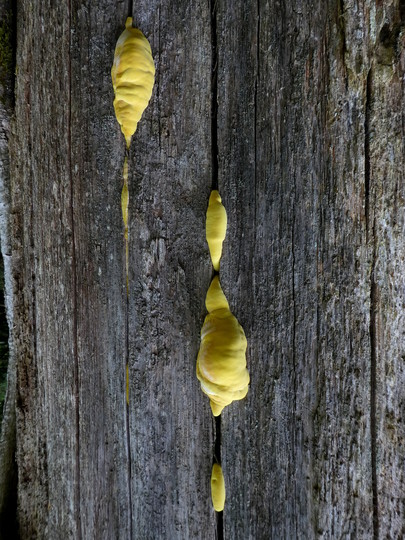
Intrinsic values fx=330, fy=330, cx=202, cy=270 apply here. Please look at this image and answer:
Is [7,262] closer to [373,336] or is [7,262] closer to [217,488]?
[217,488]

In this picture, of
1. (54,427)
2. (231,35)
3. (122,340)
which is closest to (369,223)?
(231,35)

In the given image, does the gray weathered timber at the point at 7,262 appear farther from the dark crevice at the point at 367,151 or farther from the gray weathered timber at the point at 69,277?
the dark crevice at the point at 367,151

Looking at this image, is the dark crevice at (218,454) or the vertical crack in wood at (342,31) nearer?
the vertical crack in wood at (342,31)

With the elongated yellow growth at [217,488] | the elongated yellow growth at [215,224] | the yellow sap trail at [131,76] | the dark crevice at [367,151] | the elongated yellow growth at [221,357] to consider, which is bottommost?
the elongated yellow growth at [217,488]

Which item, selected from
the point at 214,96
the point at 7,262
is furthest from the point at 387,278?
the point at 7,262

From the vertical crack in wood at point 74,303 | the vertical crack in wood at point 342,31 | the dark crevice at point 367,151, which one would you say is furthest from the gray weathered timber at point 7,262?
the dark crevice at point 367,151
